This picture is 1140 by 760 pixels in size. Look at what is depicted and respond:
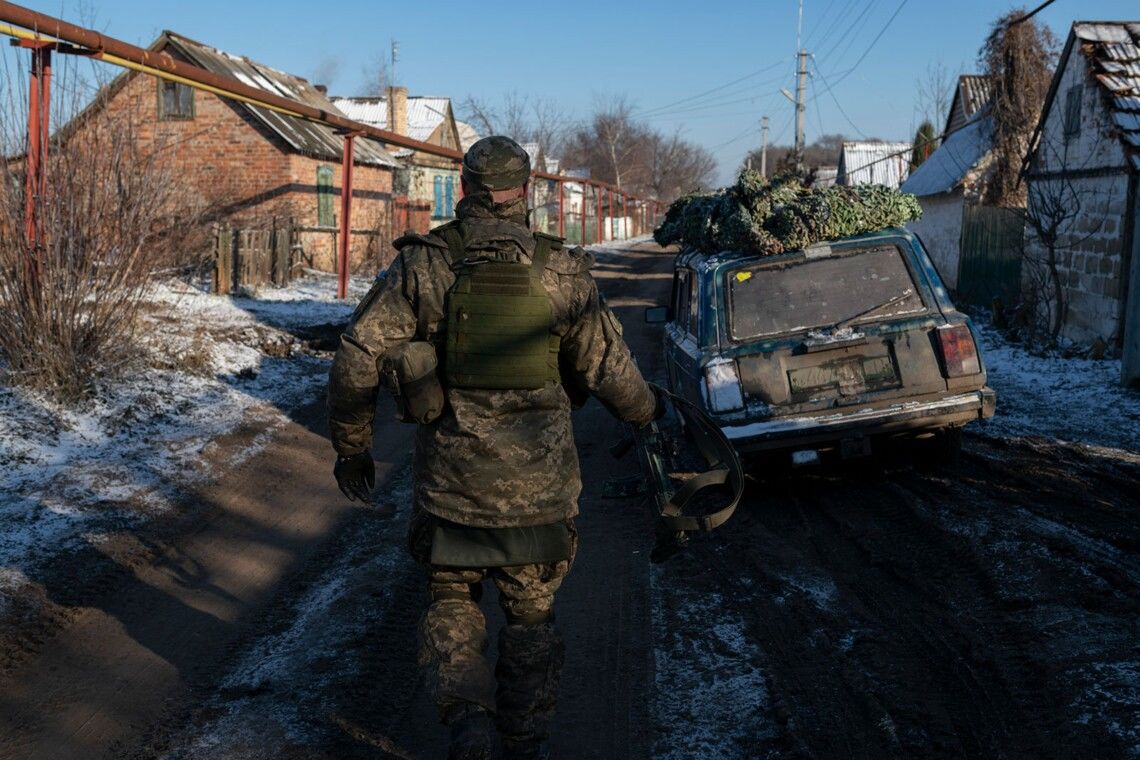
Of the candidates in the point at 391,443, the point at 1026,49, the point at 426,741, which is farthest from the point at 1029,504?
the point at 1026,49

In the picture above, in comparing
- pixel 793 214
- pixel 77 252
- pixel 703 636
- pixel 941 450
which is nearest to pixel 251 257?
pixel 77 252

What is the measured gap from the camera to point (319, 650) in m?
4.62

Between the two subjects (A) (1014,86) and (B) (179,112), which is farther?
(B) (179,112)

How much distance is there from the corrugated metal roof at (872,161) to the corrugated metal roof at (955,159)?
1963 centimetres

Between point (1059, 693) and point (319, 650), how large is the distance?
2894mm

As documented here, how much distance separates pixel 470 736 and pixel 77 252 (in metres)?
7.09

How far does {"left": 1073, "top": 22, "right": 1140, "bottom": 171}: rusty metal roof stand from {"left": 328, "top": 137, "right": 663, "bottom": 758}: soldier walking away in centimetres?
1180

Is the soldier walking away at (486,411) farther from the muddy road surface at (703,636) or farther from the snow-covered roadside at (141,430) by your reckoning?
the snow-covered roadside at (141,430)

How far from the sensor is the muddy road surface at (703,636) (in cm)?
377

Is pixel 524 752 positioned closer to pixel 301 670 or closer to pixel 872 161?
pixel 301 670

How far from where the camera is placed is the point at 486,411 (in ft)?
11.2

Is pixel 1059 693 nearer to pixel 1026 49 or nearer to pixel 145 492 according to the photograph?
pixel 145 492

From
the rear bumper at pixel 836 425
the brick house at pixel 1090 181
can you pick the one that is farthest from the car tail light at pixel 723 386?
the brick house at pixel 1090 181

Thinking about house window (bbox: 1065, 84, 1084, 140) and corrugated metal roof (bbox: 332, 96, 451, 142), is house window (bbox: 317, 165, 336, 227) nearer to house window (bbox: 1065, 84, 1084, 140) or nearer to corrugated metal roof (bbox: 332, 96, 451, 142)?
house window (bbox: 1065, 84, 1084, 140)
